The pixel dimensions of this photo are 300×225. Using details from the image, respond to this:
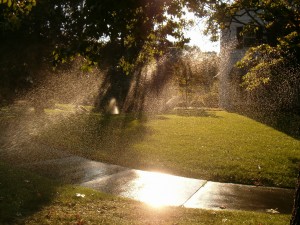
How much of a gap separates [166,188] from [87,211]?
1.91m

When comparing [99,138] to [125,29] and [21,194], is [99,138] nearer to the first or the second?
[21,194]

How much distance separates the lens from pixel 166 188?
7.03 metres

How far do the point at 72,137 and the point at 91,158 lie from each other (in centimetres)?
307

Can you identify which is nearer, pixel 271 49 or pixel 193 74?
pixel 271 49

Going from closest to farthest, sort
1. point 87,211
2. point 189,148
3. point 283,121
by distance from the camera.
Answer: point 87,211, point 189,148, point 283,121

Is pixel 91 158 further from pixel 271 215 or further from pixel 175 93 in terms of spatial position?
pixel 175 93

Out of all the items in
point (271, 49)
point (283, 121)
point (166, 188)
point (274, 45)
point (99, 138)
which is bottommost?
point (166, 188)

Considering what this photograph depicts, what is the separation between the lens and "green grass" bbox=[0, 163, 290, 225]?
511 cm

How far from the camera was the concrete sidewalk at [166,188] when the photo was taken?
620cm

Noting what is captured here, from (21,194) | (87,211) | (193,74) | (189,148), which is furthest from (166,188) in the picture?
(193,74)

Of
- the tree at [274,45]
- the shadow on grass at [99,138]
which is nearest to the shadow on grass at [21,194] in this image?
the shadow on grass at [99,138]

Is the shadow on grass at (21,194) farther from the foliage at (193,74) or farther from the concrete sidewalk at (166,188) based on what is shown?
the foliage at (193,74)

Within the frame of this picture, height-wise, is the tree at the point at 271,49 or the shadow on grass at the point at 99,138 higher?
the tree at the point at 271,49

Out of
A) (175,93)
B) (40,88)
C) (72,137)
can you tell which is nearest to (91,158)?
(72,137)
